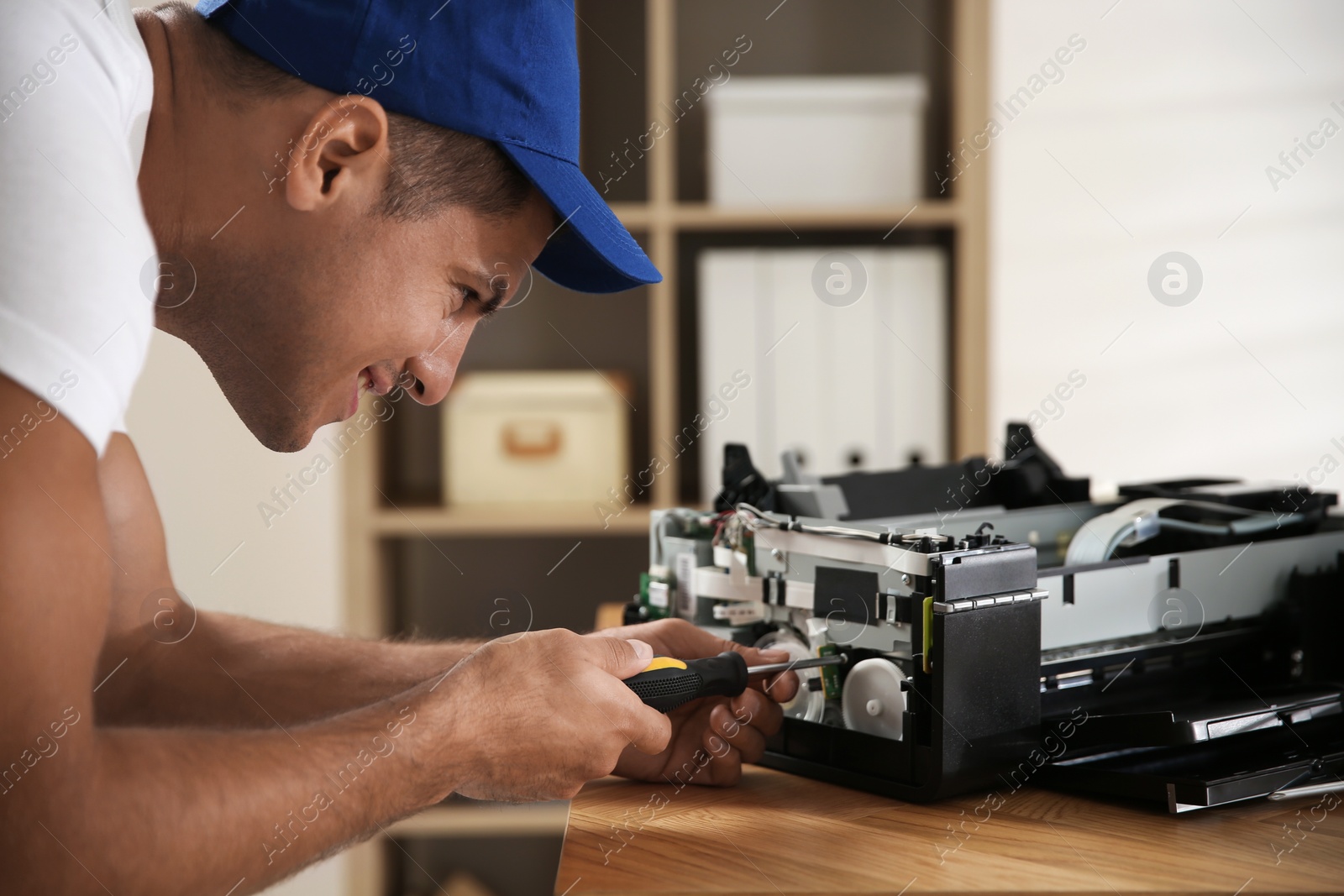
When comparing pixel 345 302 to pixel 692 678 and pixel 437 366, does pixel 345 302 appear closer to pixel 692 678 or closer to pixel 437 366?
pixel 437 366

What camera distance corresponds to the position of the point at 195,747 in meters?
0.70

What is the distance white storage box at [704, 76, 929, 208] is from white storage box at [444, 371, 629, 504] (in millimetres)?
463

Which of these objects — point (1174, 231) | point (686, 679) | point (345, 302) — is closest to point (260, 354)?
point (345, 302)

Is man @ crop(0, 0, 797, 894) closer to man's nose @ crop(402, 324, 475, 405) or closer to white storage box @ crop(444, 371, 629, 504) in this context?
man's nose @ crop(402, 324, 475, 405)

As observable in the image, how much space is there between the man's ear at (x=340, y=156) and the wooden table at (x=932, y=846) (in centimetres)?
50

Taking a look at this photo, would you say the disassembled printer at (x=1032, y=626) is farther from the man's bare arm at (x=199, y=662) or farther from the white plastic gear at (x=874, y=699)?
the man's bare arm at (x=199, y=662)

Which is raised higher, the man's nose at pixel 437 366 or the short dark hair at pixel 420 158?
the short dark hair at pixel 420 158

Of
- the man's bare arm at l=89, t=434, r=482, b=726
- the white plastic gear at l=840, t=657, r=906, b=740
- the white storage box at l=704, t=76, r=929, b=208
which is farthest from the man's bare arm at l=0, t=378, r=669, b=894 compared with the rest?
the white storage box at l=704, t=76, r=929, b=208

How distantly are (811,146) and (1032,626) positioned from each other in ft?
4.62

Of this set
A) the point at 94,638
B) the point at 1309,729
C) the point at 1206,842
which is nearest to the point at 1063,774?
the point at 1206,842

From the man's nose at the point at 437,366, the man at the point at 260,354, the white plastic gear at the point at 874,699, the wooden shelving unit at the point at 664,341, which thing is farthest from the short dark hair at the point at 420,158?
the wooden shelving unit at the point at 664,341

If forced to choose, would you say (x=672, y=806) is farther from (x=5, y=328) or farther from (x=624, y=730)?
(x=5, y=328)

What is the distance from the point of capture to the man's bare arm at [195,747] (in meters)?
0.60

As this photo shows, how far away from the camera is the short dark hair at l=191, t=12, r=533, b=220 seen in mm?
861
